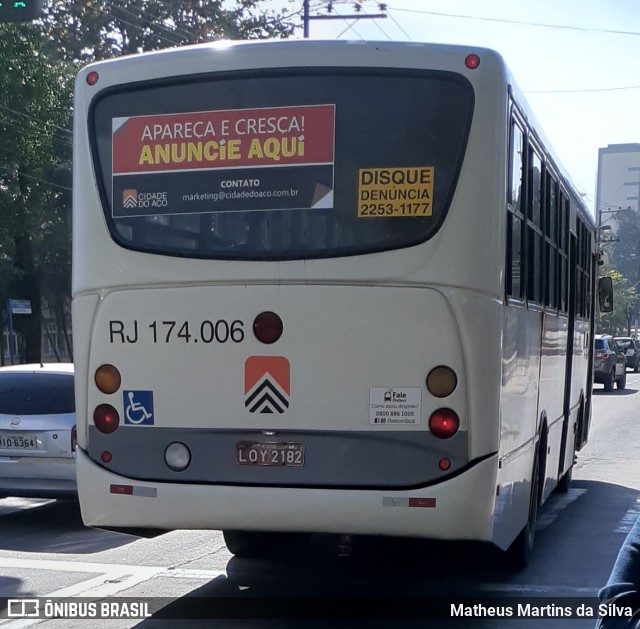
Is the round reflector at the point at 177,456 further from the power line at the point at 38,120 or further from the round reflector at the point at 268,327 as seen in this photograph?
the power line at the point at 38,120

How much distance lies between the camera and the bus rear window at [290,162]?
20.8 feet

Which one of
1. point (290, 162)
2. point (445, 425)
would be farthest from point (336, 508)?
point (290, 162)

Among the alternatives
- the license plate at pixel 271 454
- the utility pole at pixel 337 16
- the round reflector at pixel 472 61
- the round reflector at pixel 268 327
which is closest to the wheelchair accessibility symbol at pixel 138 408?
the license plate at pixel 271 454

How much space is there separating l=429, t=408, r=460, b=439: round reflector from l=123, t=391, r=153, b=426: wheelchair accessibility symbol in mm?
1603

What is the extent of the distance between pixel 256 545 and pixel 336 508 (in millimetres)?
2574

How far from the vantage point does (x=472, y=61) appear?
250 inches

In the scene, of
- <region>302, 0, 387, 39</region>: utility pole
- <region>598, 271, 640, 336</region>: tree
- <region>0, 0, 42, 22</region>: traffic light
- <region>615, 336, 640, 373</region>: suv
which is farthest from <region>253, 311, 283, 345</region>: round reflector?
<region>598, 271, 640, 336</region>: tree

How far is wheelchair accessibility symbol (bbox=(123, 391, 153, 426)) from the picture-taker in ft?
21.5

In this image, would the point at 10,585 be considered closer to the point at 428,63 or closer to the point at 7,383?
the point at 7,383

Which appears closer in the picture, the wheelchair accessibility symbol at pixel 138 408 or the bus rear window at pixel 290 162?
the bus rear window at pixel 290 162

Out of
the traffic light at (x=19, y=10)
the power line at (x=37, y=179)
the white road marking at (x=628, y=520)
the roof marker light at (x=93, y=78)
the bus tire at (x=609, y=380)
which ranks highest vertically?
the power line at (x=37, y=179)

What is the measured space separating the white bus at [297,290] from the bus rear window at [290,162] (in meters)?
0.01

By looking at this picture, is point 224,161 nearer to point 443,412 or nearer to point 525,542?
point 443,412

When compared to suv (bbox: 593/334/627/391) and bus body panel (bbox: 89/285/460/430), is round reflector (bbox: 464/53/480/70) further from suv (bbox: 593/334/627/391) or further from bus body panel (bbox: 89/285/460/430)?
suv (bbox: 593/334/627/391)
